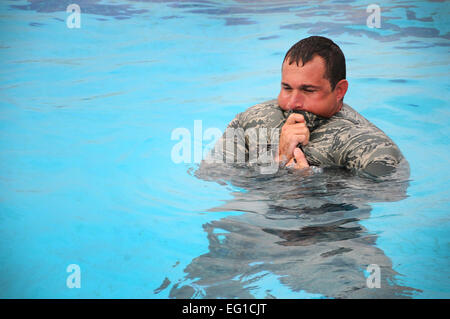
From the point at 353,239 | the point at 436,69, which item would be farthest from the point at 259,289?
the point at 436,69

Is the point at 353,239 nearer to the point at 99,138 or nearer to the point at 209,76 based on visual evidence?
the point at 99,138

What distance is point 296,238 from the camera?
2.48 m

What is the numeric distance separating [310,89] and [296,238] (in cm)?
85

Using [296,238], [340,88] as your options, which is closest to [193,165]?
[340,88]

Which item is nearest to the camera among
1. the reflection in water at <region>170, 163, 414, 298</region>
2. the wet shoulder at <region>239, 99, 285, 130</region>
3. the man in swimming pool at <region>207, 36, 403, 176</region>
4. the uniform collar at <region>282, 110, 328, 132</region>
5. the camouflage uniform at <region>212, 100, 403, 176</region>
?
the reflection in water at <region>170, 163, 414, 298</region>

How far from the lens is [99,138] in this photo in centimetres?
505

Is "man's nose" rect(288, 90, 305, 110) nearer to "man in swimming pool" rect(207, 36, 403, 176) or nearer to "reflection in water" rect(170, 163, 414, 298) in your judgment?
"man in swimming pool" rect(207, 36, 403, 176)

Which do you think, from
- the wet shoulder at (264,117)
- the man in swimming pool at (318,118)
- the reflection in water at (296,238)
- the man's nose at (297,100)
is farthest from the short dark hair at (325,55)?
the reflection in water at (296,238)

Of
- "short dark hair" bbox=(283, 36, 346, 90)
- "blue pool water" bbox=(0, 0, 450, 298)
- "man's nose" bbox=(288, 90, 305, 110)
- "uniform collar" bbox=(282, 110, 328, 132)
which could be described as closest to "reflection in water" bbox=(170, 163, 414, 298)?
"blue pool water" bbox=(0, 0, 450, 298)

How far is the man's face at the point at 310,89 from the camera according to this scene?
9.33 feet

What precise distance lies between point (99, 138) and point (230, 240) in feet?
9.37

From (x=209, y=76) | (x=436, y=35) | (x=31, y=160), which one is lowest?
(x=31, y=160)

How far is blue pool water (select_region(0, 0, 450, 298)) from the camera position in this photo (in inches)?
A: 96.4

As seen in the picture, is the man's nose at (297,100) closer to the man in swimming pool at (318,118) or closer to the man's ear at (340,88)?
the man in swimming pool at (318,118)
